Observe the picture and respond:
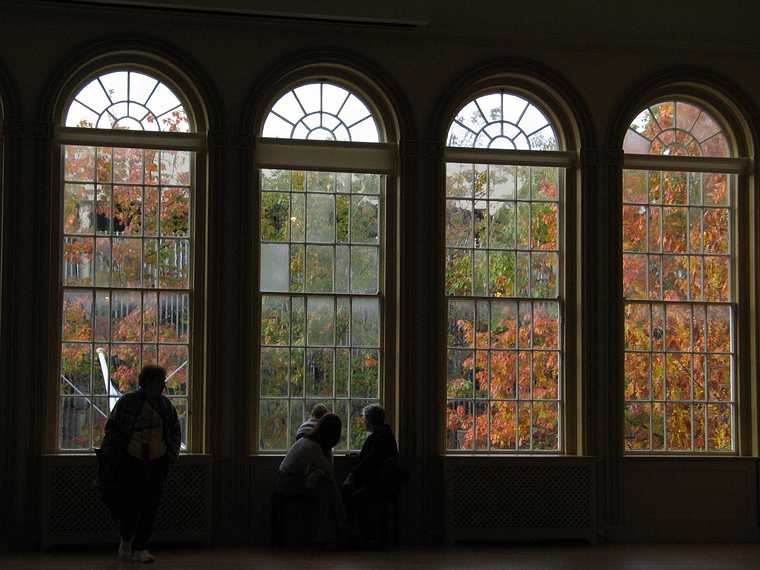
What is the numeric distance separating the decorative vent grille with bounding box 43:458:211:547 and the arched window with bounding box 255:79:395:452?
809 millimetres

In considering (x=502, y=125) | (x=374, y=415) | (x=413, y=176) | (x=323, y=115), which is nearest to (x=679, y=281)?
(x=502, y=125)

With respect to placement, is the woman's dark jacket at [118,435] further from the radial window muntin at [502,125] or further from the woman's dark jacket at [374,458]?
the radial window muntin at [502,125]

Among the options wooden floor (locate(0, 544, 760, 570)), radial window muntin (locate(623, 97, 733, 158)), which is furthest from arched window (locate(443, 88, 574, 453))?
wooden floor (locate(0, 544, 760, 570))

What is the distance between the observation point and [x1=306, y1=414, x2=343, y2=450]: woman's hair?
366 inches

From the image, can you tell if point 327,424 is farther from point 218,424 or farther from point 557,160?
point 557,160

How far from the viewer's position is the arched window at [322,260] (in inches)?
393

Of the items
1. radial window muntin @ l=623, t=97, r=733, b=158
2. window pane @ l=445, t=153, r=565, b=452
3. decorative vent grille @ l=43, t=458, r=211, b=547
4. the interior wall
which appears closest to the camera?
decorative vent grille @ l=43, t=458, r=211, b=547

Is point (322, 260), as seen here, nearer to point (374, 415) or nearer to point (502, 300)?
point (374, 415)

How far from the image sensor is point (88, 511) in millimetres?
9227

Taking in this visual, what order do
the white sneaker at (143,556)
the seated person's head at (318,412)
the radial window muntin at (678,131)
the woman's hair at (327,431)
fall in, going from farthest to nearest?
the radial window muntin at (678,131)
the seated person's head at (318,412)
the woman's hair at (327,431)
the white sneaker at (143,556)

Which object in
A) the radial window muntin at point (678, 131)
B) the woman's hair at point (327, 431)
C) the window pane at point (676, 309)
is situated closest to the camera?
the woman's hair at point (327, 431)

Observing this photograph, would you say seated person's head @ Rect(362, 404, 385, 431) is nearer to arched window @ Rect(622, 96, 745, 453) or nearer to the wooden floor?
the wooden floor

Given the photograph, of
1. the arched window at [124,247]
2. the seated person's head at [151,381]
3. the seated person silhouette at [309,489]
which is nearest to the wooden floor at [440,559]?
the seated person silhouette at [309,489]

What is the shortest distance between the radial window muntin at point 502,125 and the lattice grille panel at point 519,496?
8.65ft
